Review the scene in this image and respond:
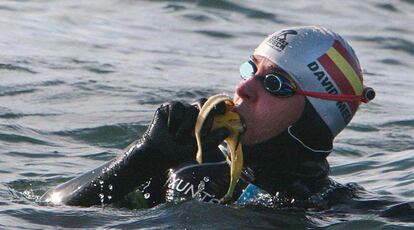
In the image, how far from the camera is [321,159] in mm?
6770

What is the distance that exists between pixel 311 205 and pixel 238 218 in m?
0.43

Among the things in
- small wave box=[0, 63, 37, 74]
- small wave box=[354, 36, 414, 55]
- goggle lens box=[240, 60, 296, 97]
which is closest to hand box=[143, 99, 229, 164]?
goggle lens box=[240, 60, 296, 97]

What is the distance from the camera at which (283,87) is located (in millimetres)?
6566

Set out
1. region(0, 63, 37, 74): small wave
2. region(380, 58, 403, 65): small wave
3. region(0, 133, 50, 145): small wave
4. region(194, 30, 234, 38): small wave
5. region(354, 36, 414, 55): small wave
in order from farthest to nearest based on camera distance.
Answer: region(194, 30, 234, 38): small wave < region(354, 36, 414, 55): small wave < region(380, 58, 403, 65): small wave < region(0, 63, 37, 74): small wave < region(0, 133, 50, 145): small wave

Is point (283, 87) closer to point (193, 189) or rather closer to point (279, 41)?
point (279, 41)

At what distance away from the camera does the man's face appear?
6480 millimetres

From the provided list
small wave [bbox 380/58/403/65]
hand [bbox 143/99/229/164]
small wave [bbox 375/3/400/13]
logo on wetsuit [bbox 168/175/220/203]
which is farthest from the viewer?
small wave [bbox 375/3/400/13]

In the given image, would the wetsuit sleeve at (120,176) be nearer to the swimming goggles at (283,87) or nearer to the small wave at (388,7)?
the swimming goggles at (283,87)

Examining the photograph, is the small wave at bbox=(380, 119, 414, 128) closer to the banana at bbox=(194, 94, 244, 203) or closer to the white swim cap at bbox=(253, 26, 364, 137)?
the white swim cap at bbox=(253, 26, 364, 137)

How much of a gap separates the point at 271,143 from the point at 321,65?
1.69 feet

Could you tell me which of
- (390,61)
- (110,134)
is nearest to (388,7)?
(390,61)

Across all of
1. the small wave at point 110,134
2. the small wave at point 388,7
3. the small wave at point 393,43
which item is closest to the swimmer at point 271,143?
the small wave at point 110,134

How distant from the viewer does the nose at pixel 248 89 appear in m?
6.47

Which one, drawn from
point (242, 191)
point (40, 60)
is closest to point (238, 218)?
point (242, 191)
